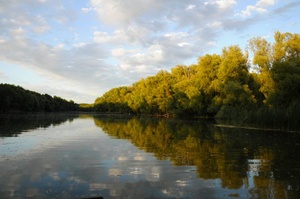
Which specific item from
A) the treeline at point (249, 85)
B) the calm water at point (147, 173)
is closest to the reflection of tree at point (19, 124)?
the calm water at point (147, 173)

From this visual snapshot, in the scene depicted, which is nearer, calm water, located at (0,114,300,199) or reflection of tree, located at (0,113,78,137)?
calm water, located at (0,114,300,199)

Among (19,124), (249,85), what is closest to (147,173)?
(19,124)

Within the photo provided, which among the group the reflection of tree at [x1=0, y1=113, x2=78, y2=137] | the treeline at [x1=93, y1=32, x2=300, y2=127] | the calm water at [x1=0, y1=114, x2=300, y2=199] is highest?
the treeline at [x1=93, y1=32, x2=300, y2=127]

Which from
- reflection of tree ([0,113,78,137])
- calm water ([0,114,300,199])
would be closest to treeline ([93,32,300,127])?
calm water ([0,114,300,199])

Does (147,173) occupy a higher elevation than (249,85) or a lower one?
lower

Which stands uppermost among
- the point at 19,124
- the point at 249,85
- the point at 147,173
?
the point at 249,85

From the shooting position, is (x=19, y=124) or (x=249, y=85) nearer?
(x=19, y=124)

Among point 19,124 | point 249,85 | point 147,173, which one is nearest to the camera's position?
point 147,173

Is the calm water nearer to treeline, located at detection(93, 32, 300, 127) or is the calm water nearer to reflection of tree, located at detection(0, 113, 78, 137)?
reflection of tree, located at detection(0, 113, 78, 137)

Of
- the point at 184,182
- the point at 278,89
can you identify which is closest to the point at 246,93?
the point at 278,89

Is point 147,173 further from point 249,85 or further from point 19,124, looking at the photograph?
point 249,85

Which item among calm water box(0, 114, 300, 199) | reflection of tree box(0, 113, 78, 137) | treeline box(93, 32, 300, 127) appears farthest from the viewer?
treeline box(93, 32, 300, 127)

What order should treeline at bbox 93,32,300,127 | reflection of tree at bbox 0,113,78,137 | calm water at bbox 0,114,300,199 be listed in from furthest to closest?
1. treeline at bbox 93,32,300,127
2. reflection of tree at bbox 0,113,78,137
3. calm water at bbox 0,114,300,199

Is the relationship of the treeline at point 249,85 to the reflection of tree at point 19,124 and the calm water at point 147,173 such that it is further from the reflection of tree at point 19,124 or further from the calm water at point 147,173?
the reflection of tree at point 19,124
